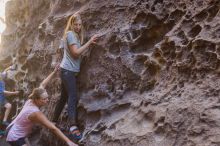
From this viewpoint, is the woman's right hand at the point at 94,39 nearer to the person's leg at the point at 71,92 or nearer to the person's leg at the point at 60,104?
the person's leg at the point at 71,92

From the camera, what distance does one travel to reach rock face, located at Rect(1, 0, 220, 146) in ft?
12.0

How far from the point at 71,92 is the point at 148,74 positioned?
1.31m

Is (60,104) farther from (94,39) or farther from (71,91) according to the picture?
(94,39)

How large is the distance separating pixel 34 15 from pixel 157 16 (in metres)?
4.41

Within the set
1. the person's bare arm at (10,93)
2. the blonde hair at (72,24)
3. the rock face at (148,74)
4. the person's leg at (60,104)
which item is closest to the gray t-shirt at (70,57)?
the blonde hair at (72,24)

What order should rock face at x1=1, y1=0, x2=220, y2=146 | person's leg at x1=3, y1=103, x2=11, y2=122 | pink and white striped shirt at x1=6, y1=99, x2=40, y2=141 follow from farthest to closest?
person's leg at x1=3, y1=103, x2=11, y2=122
pink and white striped shirt at x1=6, y1=99, x2=40, y2=141
rock face at x1=1, y1=0, x2=220, y2=146

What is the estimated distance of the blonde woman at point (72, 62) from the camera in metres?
5.07

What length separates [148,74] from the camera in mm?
4488

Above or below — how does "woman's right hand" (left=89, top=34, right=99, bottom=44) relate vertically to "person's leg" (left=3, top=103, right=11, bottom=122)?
above

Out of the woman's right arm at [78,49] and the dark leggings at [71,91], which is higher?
the woman's right arm at [78,49]

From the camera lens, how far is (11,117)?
8141 millimetres

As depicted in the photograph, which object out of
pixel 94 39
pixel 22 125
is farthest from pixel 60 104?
pixel 94 39

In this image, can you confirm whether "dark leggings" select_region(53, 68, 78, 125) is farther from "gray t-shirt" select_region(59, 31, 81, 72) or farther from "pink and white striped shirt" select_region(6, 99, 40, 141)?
"pink and white striped shirt" select_region(6, 99, 40, 141)

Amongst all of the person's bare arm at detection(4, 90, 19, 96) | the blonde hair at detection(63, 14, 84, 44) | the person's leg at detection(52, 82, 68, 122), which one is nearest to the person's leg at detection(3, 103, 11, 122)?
the person's bare arm at detection(4, 90, 19, 96)
